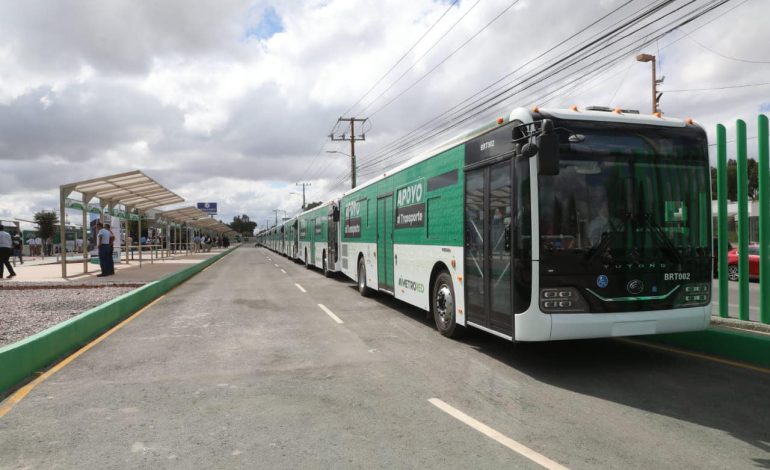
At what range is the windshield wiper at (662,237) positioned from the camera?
6414 millimetres

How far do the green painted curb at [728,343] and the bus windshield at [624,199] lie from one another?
1.25 meters

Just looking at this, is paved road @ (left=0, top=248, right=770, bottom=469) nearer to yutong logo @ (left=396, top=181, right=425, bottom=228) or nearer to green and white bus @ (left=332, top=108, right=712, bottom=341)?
green and white bus @ (left=332, top=108, right=712, bottom=341)

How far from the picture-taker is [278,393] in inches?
223

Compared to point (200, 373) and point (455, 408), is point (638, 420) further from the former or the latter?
point (200, 373)

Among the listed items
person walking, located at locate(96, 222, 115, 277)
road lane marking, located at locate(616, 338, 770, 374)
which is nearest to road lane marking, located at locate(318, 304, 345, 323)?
road lane marking, located at locate(616, 338, 770, 374)

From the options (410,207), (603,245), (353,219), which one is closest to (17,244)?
(353,219)

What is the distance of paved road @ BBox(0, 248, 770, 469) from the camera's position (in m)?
4.06

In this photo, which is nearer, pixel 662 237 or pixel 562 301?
pixel 562 301

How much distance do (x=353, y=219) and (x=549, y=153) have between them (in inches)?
415

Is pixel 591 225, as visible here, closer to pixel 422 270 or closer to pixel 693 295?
pixel 693 295

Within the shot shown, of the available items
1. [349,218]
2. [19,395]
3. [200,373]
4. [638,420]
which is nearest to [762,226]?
[638,420]

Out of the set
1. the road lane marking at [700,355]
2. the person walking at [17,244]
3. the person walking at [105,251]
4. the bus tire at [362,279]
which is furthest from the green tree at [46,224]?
the road lane marking at [700,355]

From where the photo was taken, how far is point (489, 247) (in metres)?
7.03

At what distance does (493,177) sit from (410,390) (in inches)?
114
